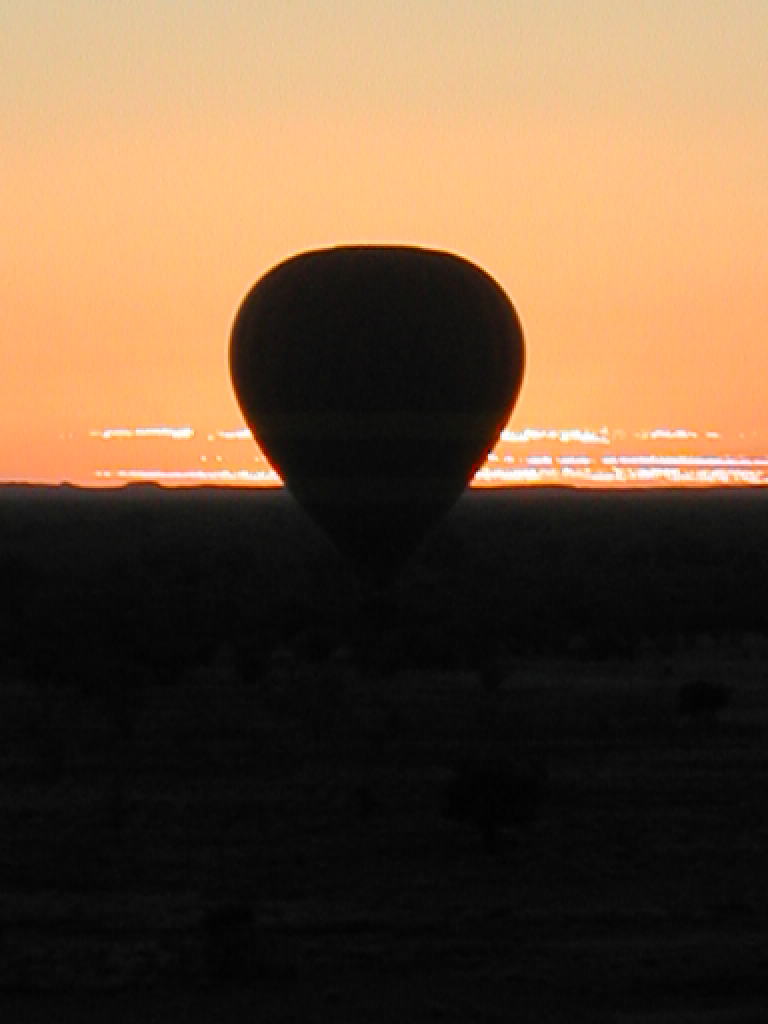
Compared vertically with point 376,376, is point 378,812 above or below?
below

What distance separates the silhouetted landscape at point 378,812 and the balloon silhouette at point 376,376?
10.7 ft

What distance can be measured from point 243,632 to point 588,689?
40.2 feet

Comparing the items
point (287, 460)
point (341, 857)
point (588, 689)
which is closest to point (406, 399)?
point (287, 460)

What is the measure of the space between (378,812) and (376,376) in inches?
262

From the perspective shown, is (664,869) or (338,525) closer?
(664,869)

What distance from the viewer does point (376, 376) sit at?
31.3 metres

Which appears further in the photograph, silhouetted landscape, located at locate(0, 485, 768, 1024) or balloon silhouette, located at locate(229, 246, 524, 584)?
balloon silhouette, located at locate(229, 246, 524, 584)

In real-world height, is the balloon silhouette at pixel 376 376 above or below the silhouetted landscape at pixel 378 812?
above

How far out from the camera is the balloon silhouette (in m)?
31.2

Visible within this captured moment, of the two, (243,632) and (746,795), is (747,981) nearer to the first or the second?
(746,795)

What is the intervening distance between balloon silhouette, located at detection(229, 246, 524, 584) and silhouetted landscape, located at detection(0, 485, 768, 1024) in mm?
3274

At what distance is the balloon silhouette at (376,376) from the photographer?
→ 3125cm

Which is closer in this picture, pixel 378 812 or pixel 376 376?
pixel 378 812

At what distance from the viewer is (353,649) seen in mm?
47906
